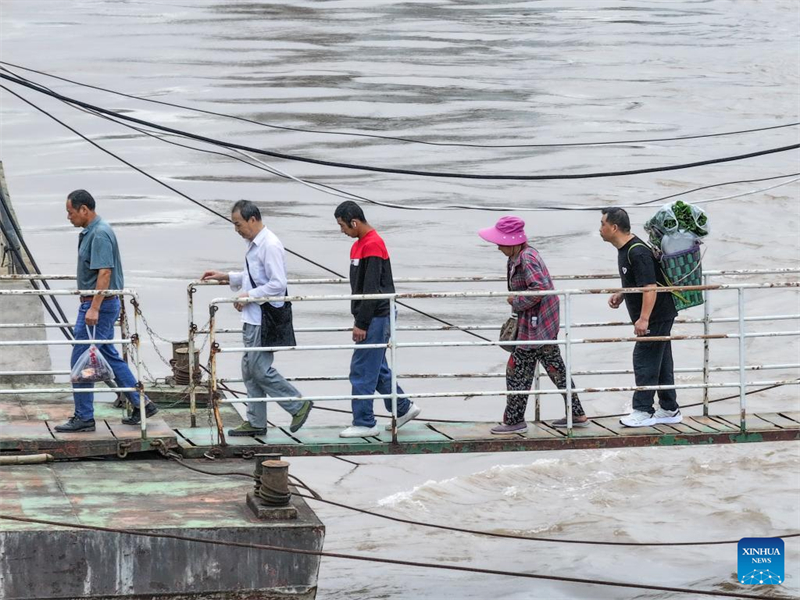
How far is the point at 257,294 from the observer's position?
7.94 m

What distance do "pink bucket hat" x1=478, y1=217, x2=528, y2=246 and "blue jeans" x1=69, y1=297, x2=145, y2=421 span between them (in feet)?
7.84

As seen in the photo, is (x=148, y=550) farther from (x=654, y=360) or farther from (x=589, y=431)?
(x=654, y=360)

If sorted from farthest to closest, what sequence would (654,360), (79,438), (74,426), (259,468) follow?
1. (654,360)
2. (74,426)
3. (79,438)
4. (259,468)

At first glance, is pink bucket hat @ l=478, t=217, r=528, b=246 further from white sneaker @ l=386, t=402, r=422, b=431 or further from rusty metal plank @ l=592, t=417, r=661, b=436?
rusty metal plank @ l=592, t=417, r=661, b=436

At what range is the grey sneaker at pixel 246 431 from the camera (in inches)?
332

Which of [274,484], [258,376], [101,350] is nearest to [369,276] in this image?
[258,376]

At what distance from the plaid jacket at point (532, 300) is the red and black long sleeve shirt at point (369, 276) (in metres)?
0.84

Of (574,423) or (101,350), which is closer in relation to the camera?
(101,350)

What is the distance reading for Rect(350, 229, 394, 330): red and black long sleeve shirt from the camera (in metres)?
8.04

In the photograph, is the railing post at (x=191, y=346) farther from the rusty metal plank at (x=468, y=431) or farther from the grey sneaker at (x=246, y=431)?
the rusty metal plank at (x=468, y=431)

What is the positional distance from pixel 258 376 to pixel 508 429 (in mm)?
1688

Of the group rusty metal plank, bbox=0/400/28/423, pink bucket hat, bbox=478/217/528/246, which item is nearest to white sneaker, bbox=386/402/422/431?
pink bucket hat, bbox=478/217/528/246

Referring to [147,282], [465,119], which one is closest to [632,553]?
[147,282]

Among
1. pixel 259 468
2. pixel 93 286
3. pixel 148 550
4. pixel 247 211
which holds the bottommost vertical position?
pixel 148 550
